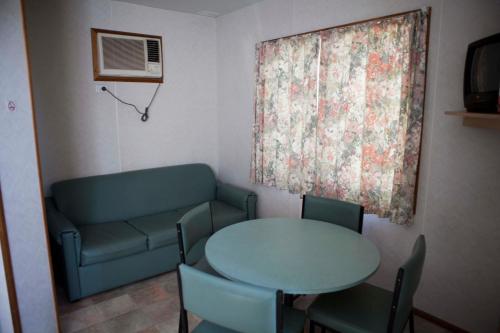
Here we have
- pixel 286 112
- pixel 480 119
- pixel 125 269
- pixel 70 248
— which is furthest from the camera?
Answer: pixel 286 112

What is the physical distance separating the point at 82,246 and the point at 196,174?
60.0 inches

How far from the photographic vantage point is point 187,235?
2.19m

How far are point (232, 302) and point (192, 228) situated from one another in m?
0.95

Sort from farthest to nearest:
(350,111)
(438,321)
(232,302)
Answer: (350,111) → (438,321) → (232,302)

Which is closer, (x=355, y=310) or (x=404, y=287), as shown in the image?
(x=404, y=287)

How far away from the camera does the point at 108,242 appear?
2.86 m

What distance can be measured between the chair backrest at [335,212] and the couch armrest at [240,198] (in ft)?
3.59

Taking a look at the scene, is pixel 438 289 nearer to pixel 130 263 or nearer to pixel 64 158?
pixel 130 263

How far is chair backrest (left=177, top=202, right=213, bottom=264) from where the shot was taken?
2.14 metres

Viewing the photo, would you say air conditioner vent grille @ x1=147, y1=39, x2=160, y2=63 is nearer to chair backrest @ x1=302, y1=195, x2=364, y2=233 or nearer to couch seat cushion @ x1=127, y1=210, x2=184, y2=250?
couch seat cushion @ x1=127, y1=210, x2=184, y2=250

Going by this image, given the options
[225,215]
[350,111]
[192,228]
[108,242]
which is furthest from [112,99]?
[350,111]

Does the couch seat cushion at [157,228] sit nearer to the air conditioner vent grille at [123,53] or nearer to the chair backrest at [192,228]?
the chair backrest at [192,228]

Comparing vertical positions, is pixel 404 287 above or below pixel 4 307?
above

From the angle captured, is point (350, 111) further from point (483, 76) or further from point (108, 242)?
point (108, 242)
